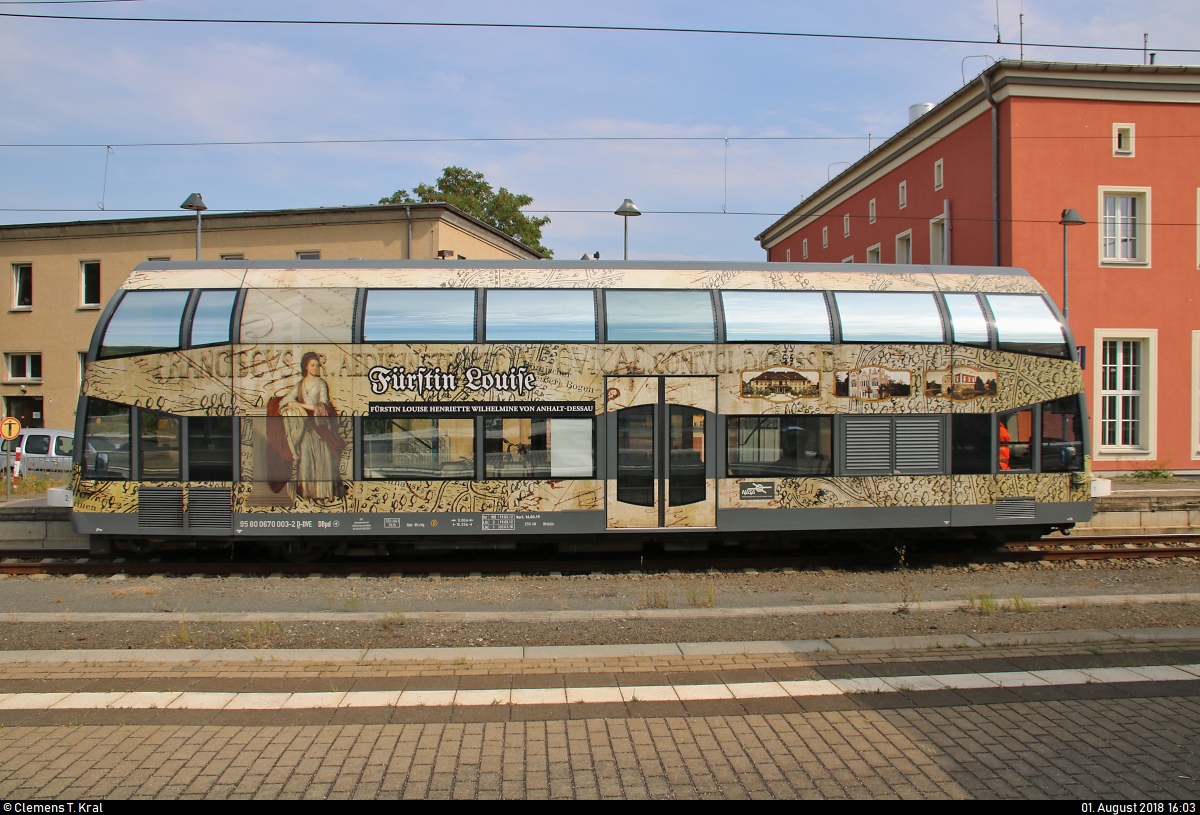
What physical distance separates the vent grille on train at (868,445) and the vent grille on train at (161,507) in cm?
825

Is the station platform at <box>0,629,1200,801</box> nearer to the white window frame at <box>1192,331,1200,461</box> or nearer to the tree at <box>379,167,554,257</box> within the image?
the white window frame at <box>1192,331,1200,461</box>

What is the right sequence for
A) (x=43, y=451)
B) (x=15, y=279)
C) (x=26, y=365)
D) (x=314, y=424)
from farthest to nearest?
(x=15, y=279), (x=26, y=365), (x=43, y=451), (x=314, y=424)

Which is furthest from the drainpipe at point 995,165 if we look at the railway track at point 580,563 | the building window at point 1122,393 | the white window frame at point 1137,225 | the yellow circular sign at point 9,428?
the yellow circular sign at point 9,428

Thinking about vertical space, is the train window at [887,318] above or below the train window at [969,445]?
above

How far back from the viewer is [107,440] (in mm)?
9680

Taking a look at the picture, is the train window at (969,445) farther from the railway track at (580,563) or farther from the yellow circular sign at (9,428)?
the yellow circular sign at (9,428)

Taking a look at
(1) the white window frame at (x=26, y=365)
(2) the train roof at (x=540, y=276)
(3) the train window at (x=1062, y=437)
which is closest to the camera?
(2) the train roof at (x=540, y=276)

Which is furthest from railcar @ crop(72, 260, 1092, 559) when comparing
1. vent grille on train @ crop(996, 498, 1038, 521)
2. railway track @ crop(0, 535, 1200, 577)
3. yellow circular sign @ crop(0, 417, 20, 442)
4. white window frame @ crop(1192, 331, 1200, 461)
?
white window frame @ crop(1192, 331, 1200, 461)

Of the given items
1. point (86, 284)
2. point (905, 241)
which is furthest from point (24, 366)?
point (905, 241)

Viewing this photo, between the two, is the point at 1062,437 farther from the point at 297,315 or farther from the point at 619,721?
the point at 297,315

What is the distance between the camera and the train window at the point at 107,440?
9.62m

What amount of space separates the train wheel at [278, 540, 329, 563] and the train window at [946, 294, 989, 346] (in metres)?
8.57

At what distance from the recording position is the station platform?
3846 mm

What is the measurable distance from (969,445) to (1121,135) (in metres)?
16.4
